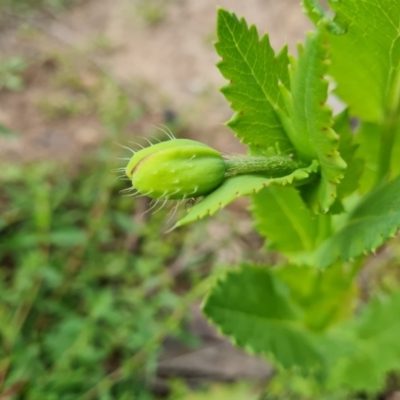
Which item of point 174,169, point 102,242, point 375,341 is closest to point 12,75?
point 102,242

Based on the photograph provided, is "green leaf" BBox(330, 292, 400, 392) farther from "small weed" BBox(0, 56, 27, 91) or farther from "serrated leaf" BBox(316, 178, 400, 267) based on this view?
"small weed" BBox(0, 56, 27, 91)

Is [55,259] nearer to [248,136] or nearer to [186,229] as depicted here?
[186,229]

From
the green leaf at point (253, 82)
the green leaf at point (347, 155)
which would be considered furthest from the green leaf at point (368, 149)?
the green leaf at point (253, 82)

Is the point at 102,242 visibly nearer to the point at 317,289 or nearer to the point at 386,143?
the point at 317,289

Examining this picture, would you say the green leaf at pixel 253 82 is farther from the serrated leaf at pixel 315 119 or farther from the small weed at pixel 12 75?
the small weed at pixel 12 75

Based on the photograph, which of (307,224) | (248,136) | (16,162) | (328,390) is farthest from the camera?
(16,162)

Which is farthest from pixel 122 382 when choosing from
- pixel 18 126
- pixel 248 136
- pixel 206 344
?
pixel 18 126

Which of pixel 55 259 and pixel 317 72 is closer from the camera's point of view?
pixel 317 72
